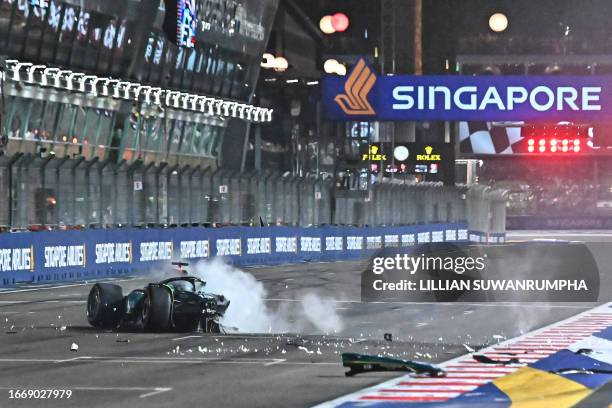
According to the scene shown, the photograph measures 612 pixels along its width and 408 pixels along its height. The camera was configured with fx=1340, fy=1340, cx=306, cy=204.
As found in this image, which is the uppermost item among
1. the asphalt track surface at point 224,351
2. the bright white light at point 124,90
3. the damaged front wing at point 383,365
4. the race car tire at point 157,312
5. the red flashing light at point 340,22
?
Answer: the red flashing light at point 340,22

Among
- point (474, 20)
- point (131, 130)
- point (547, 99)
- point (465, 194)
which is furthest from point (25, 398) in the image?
point (474, 20)

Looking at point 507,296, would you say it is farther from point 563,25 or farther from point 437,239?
point 563,25

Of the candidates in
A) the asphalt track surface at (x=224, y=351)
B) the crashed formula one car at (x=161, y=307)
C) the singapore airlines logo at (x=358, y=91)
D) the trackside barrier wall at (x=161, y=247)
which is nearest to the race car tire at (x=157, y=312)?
the crashed formula one car at (x=161, y=307)

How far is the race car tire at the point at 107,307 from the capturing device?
22.9 m

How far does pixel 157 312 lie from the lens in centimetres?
2225

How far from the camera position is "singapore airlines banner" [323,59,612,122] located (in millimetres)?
44625

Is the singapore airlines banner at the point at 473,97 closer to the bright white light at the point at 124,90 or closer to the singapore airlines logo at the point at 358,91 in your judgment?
the singapore airlines logo at the point at 358,91

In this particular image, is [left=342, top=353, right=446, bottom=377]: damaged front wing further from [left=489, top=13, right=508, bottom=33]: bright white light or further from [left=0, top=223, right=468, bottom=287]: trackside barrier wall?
[left=489, top=13, right=508, bottom=33]: bright white light

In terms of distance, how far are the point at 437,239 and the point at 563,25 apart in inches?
1585

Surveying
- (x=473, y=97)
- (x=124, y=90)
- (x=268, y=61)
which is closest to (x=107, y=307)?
(x=473, y=97)

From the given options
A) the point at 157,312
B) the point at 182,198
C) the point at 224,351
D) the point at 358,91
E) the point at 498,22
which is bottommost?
the point at 224,351

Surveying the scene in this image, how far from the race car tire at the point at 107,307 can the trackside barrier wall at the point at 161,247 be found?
14.1 m

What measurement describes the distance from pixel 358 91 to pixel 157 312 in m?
24.1

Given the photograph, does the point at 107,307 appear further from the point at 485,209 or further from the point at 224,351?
the point at 485,209
